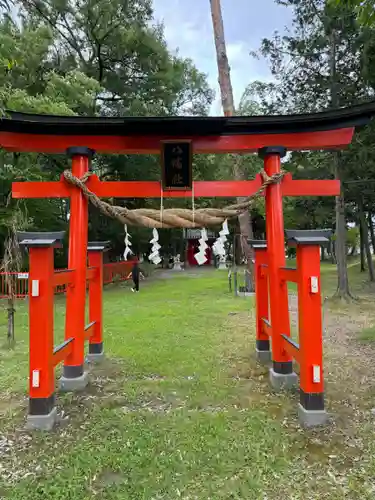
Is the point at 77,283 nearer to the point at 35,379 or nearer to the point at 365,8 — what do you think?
the point at 35,379

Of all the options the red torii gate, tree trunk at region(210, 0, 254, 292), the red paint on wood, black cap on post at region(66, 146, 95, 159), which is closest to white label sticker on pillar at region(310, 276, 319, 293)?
the red torii gate

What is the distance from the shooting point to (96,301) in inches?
227

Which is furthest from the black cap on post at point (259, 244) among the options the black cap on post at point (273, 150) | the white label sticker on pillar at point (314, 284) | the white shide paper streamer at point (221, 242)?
the white label sticker on pillar at point (314, 284)

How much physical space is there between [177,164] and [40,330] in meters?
2.63

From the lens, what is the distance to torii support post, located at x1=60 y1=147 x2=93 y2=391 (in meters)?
4.72

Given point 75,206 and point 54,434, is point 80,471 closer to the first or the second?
point 54,434

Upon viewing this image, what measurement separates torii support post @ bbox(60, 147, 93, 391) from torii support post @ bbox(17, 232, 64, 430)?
97 centimetres

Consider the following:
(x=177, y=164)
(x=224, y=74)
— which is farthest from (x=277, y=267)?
(x=224, y=74)

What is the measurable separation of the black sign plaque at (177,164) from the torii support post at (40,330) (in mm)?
1719

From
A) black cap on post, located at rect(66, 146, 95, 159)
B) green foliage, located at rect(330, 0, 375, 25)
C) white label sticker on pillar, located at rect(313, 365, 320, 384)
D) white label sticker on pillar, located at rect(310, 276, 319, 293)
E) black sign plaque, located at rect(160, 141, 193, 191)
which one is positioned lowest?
white label sticker on pillar, located at rect(313, 365, 320, 384)

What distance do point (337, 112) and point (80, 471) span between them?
15.9 ft

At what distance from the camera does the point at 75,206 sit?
473cm

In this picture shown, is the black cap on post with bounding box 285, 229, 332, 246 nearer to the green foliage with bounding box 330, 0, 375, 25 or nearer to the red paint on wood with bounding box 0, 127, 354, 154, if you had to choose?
the red paint on wood with bounding box 0, 127, 354, 154

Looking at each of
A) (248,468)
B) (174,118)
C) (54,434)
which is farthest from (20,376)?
(174,118)
